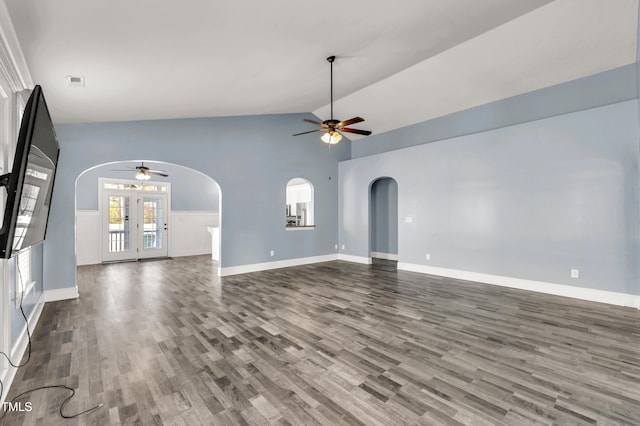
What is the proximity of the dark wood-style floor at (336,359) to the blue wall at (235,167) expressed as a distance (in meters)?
1.52

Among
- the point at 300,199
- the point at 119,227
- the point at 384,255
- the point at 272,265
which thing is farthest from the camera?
the point at 300,199

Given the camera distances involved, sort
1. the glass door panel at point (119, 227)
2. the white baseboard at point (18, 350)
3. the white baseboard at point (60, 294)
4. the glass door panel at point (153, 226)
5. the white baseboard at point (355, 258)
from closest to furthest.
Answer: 1. the white baseboard at point (18, 350)
2. the white baseboard at point (60, 294)
3. the white baseboard at point (355, 258)
4. the glass door panel at point (119, 227)
5. the glass door panel at point (153, 226)

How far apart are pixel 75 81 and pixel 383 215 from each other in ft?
24.2

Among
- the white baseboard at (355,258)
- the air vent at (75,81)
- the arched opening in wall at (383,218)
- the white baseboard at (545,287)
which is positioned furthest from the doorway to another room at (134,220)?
the white baseboard at (545,287)

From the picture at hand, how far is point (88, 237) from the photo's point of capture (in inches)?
317

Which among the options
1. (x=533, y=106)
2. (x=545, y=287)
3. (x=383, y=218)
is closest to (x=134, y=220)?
(x=383, y=218)

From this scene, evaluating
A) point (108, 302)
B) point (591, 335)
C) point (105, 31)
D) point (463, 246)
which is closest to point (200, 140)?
point (108, 302)

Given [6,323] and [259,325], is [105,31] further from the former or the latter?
[259,325]

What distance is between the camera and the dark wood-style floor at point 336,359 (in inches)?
81.0

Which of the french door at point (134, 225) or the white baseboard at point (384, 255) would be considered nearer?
the french door at point (134, 225)

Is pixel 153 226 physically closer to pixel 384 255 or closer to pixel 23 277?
pixel 23 277

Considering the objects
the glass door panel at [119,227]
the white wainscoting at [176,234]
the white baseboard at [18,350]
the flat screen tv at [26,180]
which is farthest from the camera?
the glass door panel at [119,227]

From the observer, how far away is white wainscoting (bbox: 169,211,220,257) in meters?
9.34

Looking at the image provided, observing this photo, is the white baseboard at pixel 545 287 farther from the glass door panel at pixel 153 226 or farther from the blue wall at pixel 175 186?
the glass door panel at pixel 153 226
